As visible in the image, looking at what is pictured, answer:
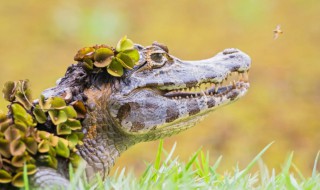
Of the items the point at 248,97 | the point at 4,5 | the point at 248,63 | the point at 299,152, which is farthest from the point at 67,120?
the point at 4,5

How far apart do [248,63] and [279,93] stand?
6835 mm

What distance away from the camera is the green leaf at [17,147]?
11.4ft

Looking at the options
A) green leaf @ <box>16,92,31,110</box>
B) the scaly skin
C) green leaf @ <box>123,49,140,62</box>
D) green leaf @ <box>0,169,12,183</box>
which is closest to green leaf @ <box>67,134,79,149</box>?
the scaly skin

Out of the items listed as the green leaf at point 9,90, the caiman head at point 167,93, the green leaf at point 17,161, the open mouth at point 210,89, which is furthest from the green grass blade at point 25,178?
the open mouth at point 210,89

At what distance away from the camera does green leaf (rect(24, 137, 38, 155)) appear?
3.53 m

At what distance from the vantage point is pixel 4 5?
13.2 meters

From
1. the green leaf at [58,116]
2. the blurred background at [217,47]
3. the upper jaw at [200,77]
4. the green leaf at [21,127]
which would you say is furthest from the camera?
the blurred background at [217,47]

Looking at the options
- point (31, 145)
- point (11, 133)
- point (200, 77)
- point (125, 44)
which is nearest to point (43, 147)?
point (31, 145)

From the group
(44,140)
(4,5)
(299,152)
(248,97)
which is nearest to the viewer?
(44,140)

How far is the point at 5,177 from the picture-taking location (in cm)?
349

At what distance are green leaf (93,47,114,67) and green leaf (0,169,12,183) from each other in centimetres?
66

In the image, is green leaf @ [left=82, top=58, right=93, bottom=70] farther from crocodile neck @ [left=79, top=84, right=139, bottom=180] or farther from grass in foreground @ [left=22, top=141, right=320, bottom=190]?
grass in foreground @ [left=22, top=141, right=320, bottom=190]

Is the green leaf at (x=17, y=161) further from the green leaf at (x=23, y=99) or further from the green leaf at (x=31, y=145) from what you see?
the green leaf at (x=23, y=99)

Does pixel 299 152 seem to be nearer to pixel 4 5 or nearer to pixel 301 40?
pixel 301 40
